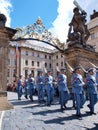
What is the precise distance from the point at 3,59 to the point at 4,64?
200 mm

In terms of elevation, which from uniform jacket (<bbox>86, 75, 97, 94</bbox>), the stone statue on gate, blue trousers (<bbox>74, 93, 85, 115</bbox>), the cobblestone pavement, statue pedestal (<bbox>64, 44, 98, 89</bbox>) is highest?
the stone statue on gate

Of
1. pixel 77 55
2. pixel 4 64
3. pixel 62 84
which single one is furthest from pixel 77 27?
pixel 4 64

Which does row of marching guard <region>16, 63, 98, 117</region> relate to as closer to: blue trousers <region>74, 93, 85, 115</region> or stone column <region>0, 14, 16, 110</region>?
blue trousers <region>74, 93, 85, 115</region>

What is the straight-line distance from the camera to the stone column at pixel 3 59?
7.75 meters

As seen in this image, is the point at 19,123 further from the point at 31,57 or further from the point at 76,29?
the point at 31,57

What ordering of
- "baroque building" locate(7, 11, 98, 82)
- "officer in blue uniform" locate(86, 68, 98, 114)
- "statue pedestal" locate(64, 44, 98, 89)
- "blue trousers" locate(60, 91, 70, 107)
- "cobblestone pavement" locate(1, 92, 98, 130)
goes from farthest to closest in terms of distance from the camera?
1. "baroque building" locate(7, 11, 98, 82)
2. "statue pedestal" locate(64, 44, 98, 89)
3. "blue trousers" locate(60, 91, 70, 107)
4. "officer in blue uniform" locate(86, 68, 98, 114)
5. "cobblestone pavement" locate(1, 92, 98, 130)

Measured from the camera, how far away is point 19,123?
5734 millimetres

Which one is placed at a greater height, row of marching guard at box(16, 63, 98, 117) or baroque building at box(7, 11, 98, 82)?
baroque building at box(7, 11, 98, 82)

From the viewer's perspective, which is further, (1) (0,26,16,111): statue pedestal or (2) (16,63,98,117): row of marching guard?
(1) (0,26,16,111): statue pedestal

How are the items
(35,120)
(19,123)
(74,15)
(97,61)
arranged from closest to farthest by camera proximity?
(19,123) < (35,120) < (74,15) < (97,61)

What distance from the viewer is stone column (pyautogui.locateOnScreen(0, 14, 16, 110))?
305 inches

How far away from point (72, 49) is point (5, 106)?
204 inches

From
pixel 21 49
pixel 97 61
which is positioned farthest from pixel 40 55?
pixel 97 61

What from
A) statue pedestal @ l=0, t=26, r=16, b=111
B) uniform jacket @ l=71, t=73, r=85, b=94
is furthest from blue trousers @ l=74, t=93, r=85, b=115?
statue pedestal @ l=0, t=26, r=16, b=111
